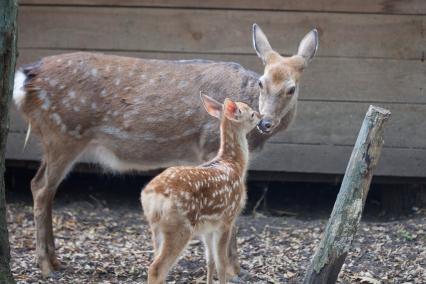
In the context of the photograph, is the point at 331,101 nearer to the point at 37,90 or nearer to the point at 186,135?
the point at 186,135

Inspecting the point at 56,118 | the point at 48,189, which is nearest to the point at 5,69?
the point at 56,118

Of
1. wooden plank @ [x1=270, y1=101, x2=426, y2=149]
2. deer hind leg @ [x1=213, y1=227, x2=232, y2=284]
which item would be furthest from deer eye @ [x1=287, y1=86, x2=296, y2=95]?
wooden plank @ [x1=270, y1=101, x2=426, y2=149]

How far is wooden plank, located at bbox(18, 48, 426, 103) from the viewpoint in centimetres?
824

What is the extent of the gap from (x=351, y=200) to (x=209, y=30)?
325cm

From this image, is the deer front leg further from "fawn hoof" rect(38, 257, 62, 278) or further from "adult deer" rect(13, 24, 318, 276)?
"fawn hoof" rect(38, 257, 62, 278)

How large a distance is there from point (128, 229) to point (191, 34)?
186cm

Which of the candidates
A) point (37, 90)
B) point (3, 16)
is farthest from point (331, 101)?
point (3, 16)

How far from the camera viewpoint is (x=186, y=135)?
7000 mm

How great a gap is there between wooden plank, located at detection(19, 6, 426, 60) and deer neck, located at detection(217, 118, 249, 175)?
2.44 meters

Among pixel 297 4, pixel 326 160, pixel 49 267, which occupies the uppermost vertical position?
pixel 297 4

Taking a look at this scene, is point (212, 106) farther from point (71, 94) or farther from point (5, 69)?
point (5, 69)

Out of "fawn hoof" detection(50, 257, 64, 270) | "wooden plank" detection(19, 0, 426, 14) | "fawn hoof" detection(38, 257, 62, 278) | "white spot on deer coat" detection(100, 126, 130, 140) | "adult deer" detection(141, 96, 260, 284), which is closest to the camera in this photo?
"adult deer" detection(141, 96, 260, 284)

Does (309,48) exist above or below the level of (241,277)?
above

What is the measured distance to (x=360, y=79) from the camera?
827 cm
